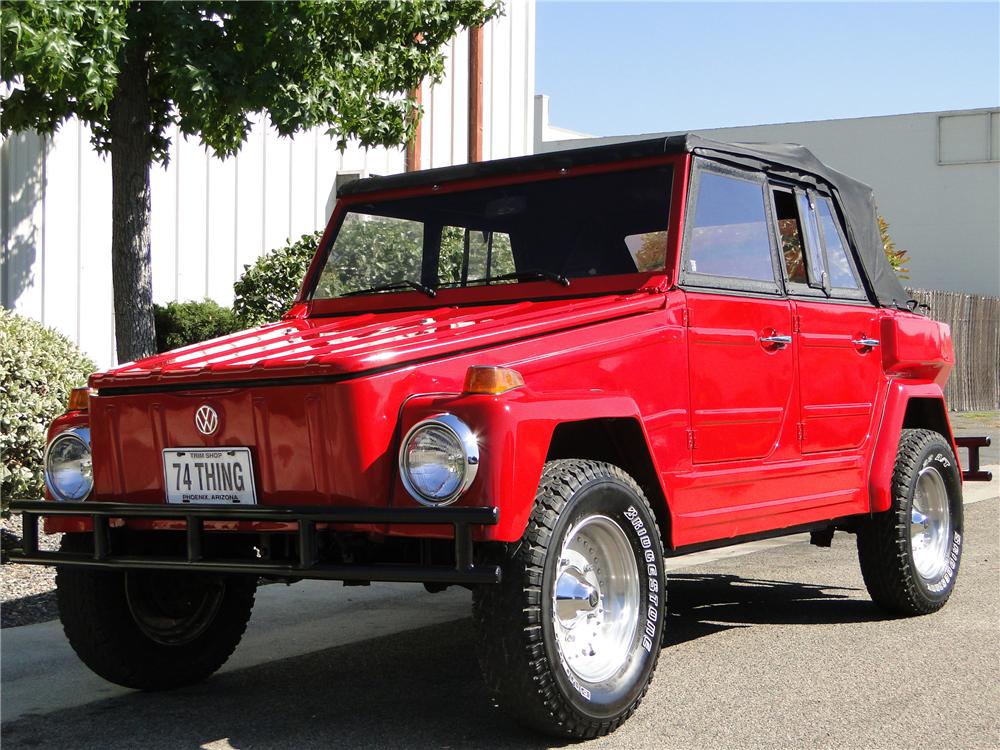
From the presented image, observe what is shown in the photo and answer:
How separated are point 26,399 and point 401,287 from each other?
3.46 m

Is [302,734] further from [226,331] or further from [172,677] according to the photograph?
[226,331]

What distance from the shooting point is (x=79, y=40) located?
7145 mm

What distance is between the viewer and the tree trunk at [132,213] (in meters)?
9.13

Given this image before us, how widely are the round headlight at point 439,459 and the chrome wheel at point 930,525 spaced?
3498 millimetres

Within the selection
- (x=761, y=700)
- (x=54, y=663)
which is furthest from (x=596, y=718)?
(x=54, y=663)

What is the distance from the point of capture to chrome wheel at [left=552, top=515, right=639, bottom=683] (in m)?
4.35

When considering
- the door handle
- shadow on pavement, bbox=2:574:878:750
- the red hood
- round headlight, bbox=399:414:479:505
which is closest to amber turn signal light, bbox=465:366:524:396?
round headlight, bbox=399:414:479:505

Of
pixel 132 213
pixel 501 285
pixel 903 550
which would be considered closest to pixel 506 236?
pixel 501 285

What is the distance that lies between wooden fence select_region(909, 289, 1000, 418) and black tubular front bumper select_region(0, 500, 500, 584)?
808 inches

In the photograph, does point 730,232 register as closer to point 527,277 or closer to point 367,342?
point 527,277

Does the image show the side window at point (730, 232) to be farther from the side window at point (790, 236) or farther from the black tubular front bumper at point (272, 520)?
the black tubular front bumper at point (272, 520)

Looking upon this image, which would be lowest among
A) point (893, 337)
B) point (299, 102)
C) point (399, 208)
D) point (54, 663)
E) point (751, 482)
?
point (54, 663)

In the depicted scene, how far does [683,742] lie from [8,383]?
539 centimetres

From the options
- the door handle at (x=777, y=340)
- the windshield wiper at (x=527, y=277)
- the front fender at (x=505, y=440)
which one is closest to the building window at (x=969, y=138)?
the door handle at (x=777, y=340)
